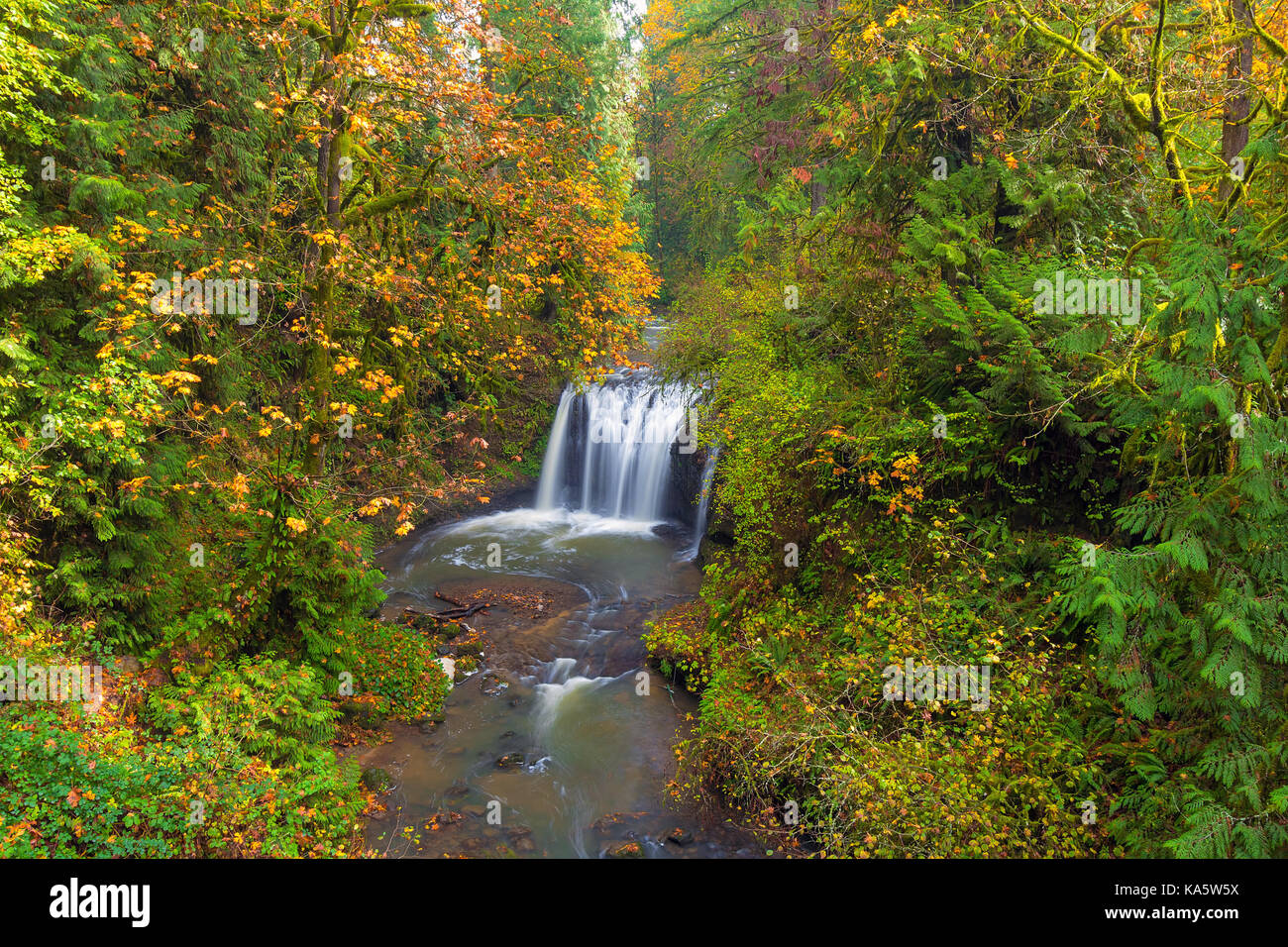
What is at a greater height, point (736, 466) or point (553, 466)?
point (736, 466)

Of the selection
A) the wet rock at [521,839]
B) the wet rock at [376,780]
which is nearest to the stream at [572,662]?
the wet rock at [521,839]

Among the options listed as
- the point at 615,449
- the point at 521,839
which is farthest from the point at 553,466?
the point at 521,839

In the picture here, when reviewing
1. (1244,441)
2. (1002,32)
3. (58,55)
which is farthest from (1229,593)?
(58,55)

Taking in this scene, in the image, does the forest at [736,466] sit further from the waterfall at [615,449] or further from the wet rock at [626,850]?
the waterfall at [615,449]

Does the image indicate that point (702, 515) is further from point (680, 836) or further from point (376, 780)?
point (376, 780)

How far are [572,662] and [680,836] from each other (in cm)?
452

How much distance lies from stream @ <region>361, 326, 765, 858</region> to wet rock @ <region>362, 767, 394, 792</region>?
0.56 feet

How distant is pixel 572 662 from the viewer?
11.5m

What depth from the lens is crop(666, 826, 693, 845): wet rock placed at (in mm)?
7281

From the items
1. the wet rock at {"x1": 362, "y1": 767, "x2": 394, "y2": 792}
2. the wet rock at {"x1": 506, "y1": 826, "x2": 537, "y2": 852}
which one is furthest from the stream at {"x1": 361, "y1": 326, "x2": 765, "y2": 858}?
the wet rock at {"x1": 362, "y1": 767, "x2": 394, "y2": 792}

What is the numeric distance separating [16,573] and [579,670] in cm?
718

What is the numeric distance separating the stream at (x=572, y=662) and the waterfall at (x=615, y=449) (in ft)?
0.14

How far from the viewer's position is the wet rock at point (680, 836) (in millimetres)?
7281
